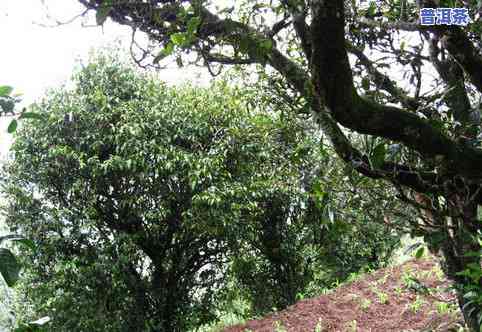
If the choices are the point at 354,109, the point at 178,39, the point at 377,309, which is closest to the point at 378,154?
the point at 354,109

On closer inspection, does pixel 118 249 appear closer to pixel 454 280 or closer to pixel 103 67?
pixel 103 67

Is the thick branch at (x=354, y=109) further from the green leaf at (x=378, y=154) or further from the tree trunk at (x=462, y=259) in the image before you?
the tree trunk at (x=462, y=259)

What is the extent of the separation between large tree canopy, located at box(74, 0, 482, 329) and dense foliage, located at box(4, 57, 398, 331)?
230 centimetres

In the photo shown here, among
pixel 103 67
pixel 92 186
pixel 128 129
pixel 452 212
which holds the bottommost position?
pixel 452 212

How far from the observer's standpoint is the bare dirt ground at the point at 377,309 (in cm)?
414

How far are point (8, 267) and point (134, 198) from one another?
457 cm

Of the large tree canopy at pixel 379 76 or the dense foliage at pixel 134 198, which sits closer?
the large tree canopy at pixel 379 76

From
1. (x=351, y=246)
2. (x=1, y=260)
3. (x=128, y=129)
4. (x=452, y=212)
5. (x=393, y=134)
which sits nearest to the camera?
(x=1, y=260)

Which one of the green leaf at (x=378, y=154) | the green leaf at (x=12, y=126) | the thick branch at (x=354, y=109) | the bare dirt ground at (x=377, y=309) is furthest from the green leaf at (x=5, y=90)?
the bare dirt ground at (x=377, y=309)

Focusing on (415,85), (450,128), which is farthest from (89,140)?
(450,128)

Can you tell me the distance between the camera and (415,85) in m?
2.42

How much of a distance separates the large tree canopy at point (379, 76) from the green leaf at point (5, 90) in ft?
1.35

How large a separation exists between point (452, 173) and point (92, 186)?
177 inches

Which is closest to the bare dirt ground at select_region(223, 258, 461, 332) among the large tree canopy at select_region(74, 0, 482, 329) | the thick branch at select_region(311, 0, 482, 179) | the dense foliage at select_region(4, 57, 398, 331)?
the dense foliage at select_region(4, 57, 398, 331)
